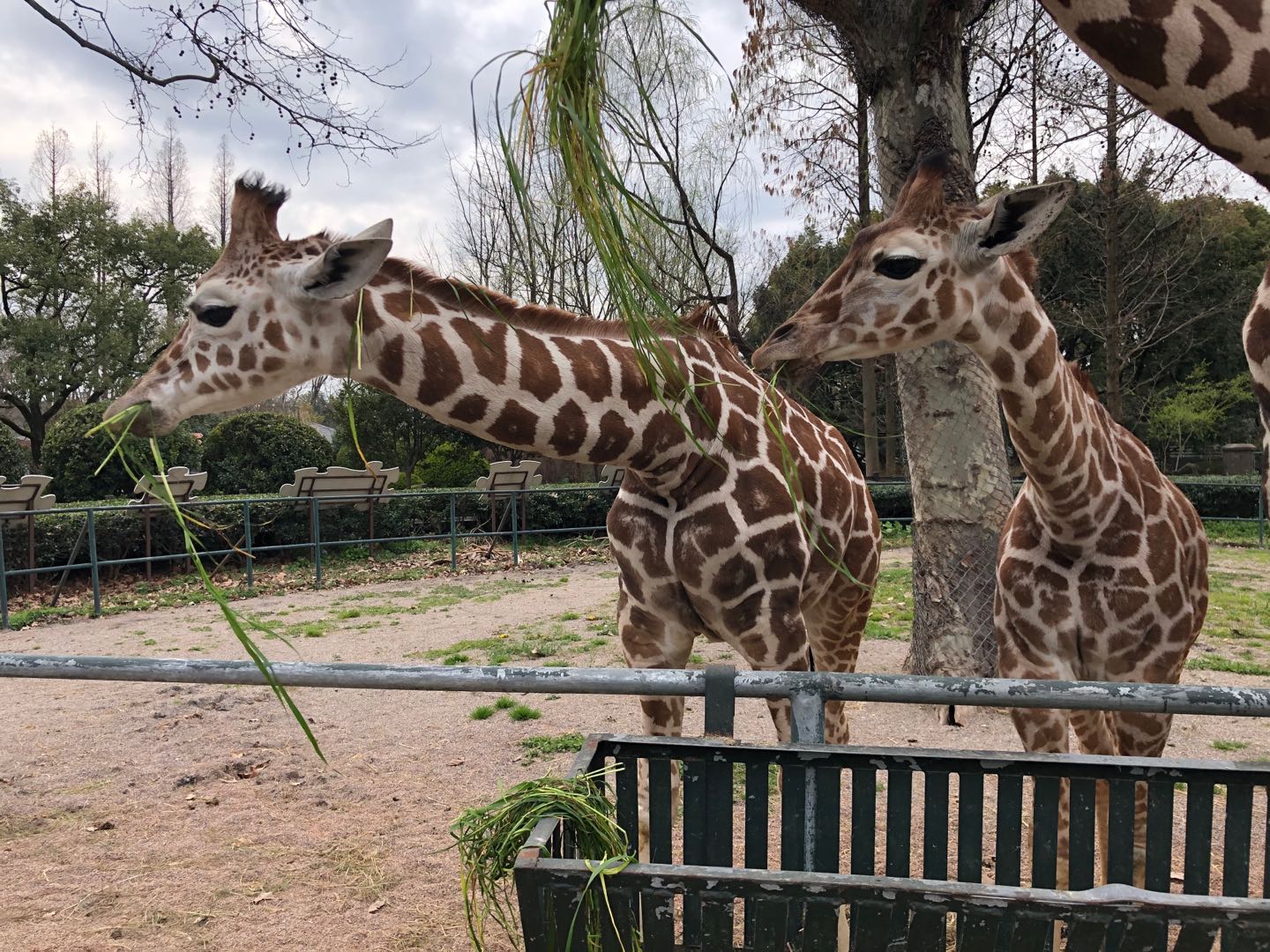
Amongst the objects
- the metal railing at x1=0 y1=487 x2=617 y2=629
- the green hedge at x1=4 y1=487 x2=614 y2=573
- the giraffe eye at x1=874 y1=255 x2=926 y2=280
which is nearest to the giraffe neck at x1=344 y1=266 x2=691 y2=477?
the giraffe eye at x1=874 y1=255 x2=926 y2=280

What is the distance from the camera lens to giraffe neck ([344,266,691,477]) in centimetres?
225

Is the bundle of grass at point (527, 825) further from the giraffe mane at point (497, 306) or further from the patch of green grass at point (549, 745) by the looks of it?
the patch of green grass at point (549, 745)

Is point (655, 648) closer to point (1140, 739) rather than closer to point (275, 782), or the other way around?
point (1140, 739)

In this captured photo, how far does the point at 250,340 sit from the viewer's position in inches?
86.8

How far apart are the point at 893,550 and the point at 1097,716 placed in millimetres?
11243

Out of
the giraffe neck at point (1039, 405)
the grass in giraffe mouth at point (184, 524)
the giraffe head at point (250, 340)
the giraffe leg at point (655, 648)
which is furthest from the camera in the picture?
the giraffe leg at point (655, 648)

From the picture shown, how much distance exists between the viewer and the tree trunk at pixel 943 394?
16.3 ft

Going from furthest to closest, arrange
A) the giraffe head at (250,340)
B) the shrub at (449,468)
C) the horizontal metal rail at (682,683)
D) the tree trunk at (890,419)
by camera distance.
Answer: the tree trunk at (890,419) → the shrub at (449,468) → the giraffe head at (250,340) → the horizontal metal rail at (682,683)

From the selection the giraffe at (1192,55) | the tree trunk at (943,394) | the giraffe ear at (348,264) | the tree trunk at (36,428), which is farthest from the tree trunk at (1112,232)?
the tree trunk at (36,428)

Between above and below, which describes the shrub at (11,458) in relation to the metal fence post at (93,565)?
above

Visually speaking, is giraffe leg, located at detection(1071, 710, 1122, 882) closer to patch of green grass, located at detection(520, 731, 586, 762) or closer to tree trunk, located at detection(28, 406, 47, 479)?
patch of green grass, located at detection(520, 731, 586, 762)

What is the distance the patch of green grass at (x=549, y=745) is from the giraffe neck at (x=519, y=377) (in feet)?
8.30

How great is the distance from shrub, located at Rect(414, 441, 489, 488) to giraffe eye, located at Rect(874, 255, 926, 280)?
1560 centimetres

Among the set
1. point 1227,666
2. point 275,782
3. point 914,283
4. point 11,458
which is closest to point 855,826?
point 914,283
